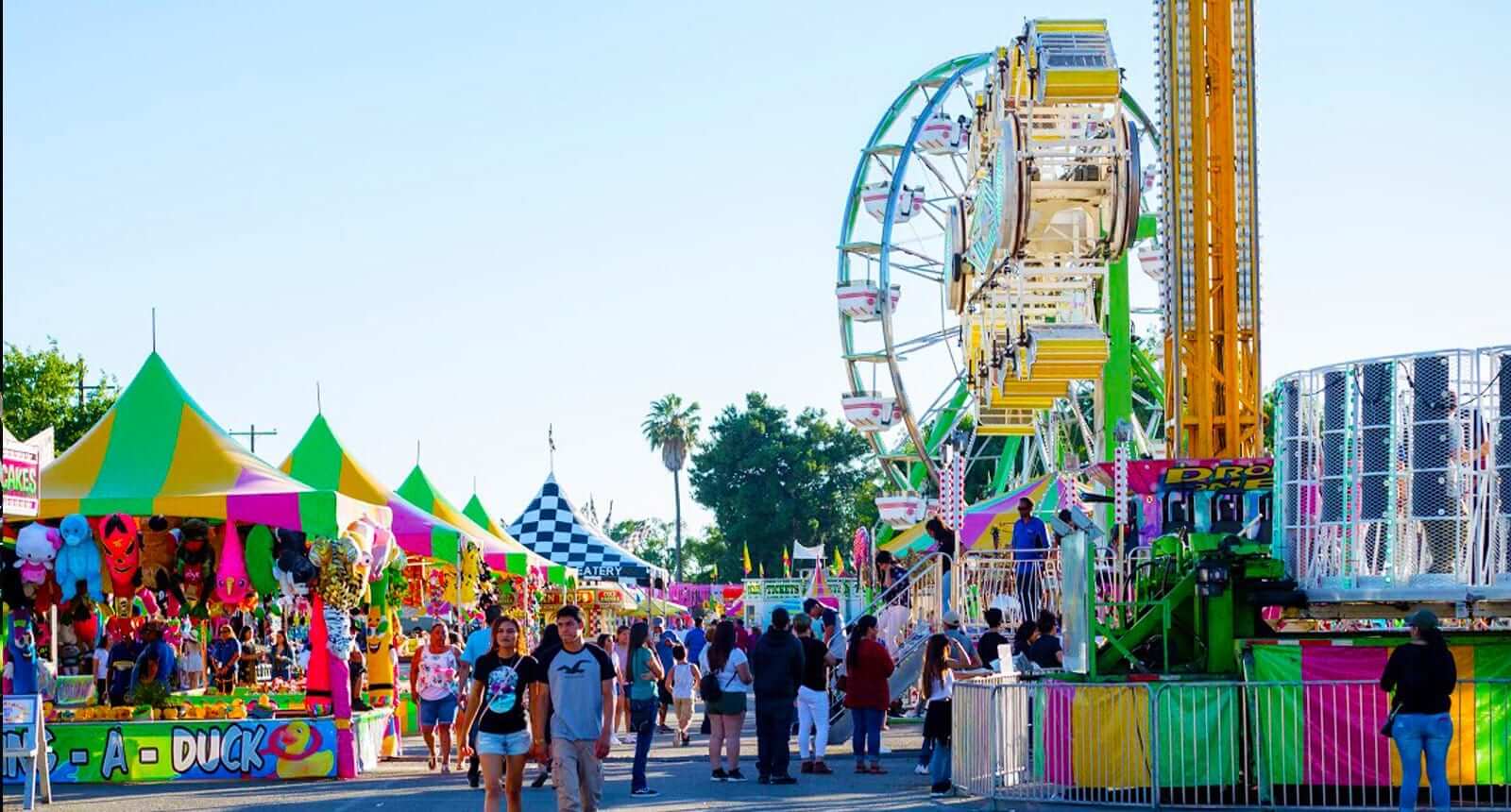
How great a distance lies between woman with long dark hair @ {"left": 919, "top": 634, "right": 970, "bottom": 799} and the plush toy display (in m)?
7.81

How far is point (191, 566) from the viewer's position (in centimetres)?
2052

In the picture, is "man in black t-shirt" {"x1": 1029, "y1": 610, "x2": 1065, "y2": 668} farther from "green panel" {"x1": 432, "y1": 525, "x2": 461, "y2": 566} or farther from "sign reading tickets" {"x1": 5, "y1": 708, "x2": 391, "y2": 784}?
"green panel" {"x1": 432, "y1": 525, "x2": 461, "y2": 566}

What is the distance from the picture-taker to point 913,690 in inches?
1171

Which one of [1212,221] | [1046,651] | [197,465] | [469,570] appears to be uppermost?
[1212,221]

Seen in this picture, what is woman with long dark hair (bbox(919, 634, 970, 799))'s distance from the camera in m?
16.8

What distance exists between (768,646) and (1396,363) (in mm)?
5981

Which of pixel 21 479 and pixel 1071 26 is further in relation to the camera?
pixel 1071 26

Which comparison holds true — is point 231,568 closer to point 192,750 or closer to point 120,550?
point 120,550

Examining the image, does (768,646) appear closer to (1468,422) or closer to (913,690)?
(1468,422)

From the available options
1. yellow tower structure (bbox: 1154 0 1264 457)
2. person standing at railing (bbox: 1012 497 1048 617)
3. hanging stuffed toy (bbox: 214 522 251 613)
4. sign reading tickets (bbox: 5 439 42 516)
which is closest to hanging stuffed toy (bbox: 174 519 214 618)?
hanging stuffed toy (bbox: 214 522 251 613)

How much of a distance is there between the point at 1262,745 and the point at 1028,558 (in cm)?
951

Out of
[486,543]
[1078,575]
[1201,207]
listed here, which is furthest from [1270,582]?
[486,543]

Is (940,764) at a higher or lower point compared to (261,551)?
lower

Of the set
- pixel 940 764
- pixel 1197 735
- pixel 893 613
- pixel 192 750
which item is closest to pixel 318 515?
pixel 192 750
